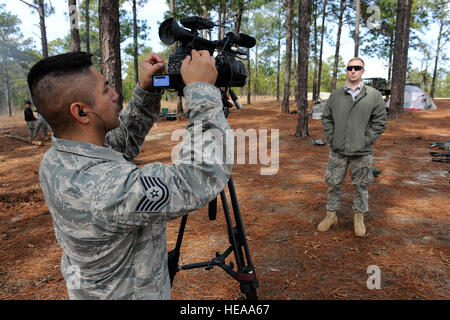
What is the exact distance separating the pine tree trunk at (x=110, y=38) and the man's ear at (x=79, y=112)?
5.89m

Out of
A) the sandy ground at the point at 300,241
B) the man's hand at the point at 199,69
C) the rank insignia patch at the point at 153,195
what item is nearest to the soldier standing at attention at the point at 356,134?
the sandy ground at the point at 300,241

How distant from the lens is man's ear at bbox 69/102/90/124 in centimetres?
112

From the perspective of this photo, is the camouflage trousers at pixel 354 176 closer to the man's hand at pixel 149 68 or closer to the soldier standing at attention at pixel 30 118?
the man's hand at pixel 149 68

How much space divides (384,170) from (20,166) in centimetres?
1115

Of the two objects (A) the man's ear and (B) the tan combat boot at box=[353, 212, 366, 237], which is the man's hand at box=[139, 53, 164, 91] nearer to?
(A) the man's ear

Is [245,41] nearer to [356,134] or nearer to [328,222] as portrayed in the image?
[356,134]

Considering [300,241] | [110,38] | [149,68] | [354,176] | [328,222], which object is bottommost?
[300,241]

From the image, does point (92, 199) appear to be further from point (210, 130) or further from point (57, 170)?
point (210, 130)

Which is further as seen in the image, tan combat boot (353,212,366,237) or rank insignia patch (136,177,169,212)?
tan combat boot (353,212,366,237)

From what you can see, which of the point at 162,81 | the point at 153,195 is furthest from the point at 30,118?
the point at 153,195

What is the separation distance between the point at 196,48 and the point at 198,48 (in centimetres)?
2

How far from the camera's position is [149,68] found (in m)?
1.63

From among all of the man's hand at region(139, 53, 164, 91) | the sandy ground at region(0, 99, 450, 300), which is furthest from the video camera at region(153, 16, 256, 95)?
the sandy ground at region(0, 99, 450, 300)
